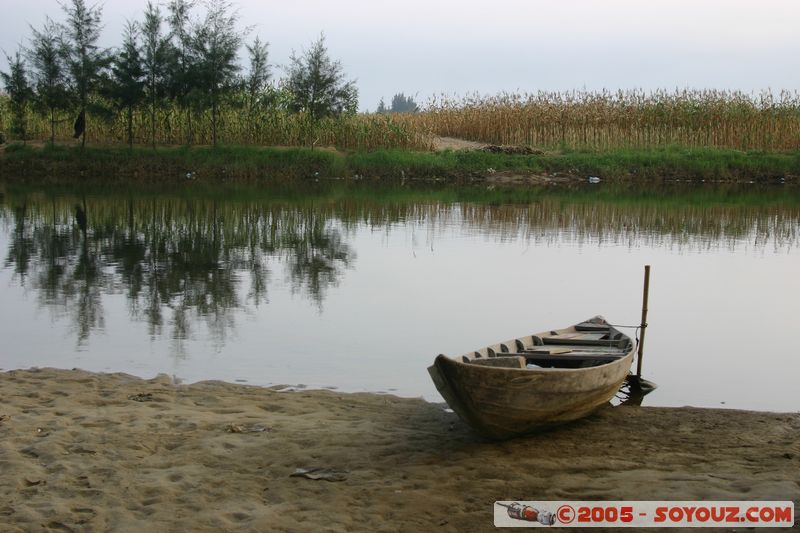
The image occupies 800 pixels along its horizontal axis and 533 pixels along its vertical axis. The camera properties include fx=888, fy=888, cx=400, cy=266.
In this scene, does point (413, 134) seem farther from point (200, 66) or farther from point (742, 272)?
point (742, 272)

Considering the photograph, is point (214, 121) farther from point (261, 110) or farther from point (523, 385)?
point (523, 385)

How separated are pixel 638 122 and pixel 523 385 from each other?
39.0 meters

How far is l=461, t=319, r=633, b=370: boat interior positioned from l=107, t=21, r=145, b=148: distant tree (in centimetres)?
3191

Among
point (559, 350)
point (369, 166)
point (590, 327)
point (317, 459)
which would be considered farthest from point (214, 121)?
point (317, 459)

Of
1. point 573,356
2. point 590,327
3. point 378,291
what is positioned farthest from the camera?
point 378,291

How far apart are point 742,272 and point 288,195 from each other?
17.5 metres

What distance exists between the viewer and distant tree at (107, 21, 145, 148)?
123 ft

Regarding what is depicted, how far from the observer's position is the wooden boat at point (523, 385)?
6.45 metres

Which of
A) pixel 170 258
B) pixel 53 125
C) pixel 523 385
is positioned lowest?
pixel 170 258

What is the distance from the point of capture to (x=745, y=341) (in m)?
11.0

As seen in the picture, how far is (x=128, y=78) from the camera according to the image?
3744 cm

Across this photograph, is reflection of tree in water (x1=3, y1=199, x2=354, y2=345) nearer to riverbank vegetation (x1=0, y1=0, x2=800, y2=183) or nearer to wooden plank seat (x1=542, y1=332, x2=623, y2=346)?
wooden plank seat (x1=542, y1=332, x2=623, y2=346)

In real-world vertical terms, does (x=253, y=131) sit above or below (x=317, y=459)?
above

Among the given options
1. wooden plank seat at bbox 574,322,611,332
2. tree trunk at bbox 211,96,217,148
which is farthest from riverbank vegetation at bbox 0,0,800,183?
wooden plank seat at bbox 574,322,611,332
